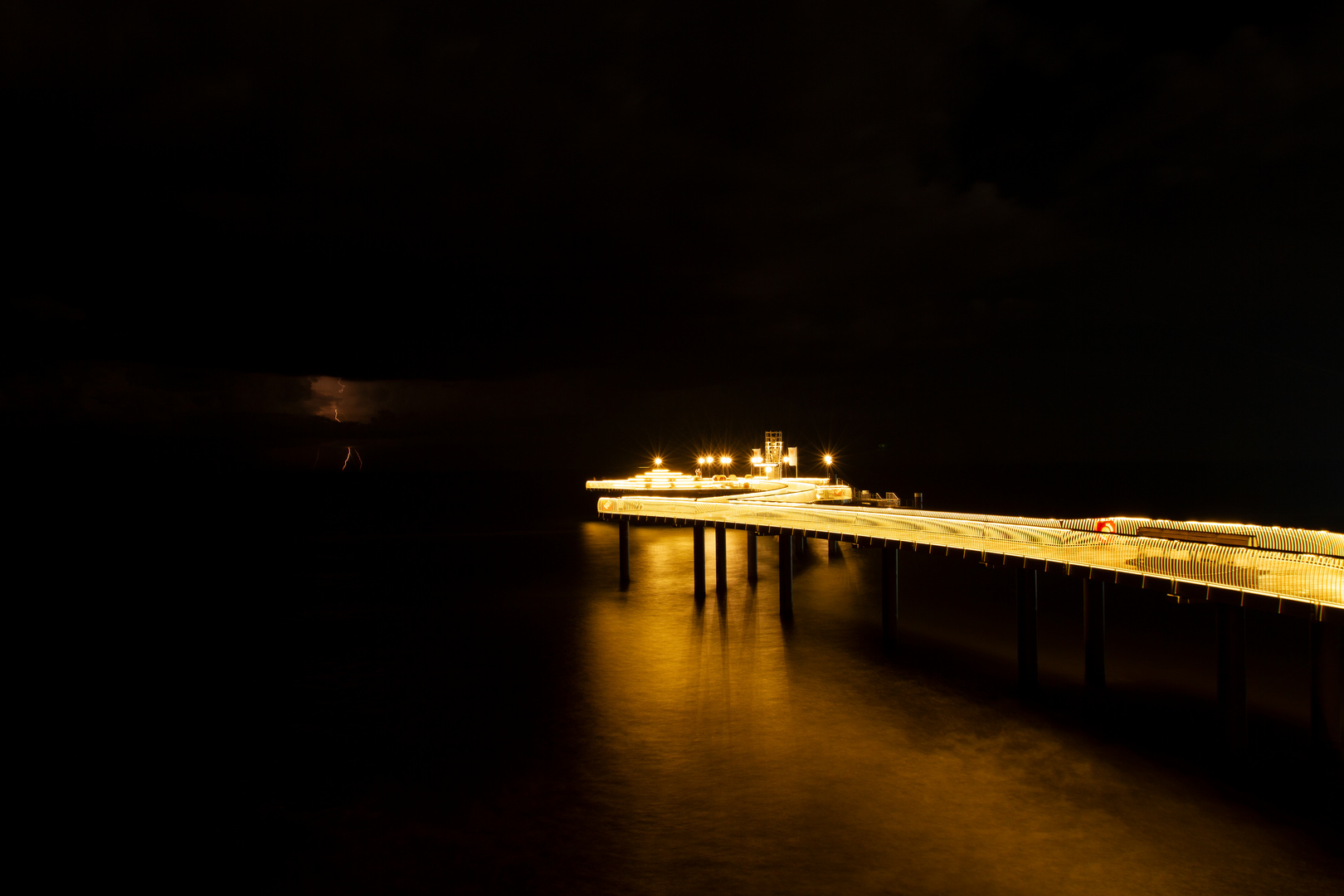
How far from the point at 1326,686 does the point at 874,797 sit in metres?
12.0

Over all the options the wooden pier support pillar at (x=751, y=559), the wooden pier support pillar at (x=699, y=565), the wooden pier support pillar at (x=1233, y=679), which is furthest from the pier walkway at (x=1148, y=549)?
the wooden pier support pillar at (x=751, y=559)

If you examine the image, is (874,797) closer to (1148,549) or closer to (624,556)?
(1148,549)

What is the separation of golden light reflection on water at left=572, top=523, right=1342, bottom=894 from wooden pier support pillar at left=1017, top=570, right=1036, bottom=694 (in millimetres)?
1498

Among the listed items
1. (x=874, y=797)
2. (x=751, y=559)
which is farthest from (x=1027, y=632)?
(x=751, y=559)

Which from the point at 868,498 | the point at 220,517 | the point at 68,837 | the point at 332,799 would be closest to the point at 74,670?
the point at 68,837

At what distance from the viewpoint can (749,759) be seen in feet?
77.2

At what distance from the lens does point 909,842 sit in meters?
18.4

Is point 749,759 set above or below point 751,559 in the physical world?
below

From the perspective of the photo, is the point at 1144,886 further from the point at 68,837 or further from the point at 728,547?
the point at 728,547

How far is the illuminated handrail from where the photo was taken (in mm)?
18906

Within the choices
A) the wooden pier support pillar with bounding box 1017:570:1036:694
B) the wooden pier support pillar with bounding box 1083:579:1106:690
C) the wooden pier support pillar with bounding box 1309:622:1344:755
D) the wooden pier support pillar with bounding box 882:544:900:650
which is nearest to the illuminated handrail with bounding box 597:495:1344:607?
the wooden pier support pillar with bounding box 1017:570:1036:694

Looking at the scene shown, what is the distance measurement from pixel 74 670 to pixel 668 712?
2825 centimetres

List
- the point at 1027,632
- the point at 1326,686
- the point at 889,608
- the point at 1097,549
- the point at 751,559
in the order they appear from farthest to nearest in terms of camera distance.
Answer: the point at 751,559
the point at 889,608
the point at 1027,632
the point at 1097,549
the point at 1326,686

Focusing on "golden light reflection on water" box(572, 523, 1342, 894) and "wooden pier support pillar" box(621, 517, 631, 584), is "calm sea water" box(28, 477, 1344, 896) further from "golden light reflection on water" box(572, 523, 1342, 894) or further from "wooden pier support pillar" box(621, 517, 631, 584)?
"wooden pier support pillar" box(621, 517, 631, 584)
